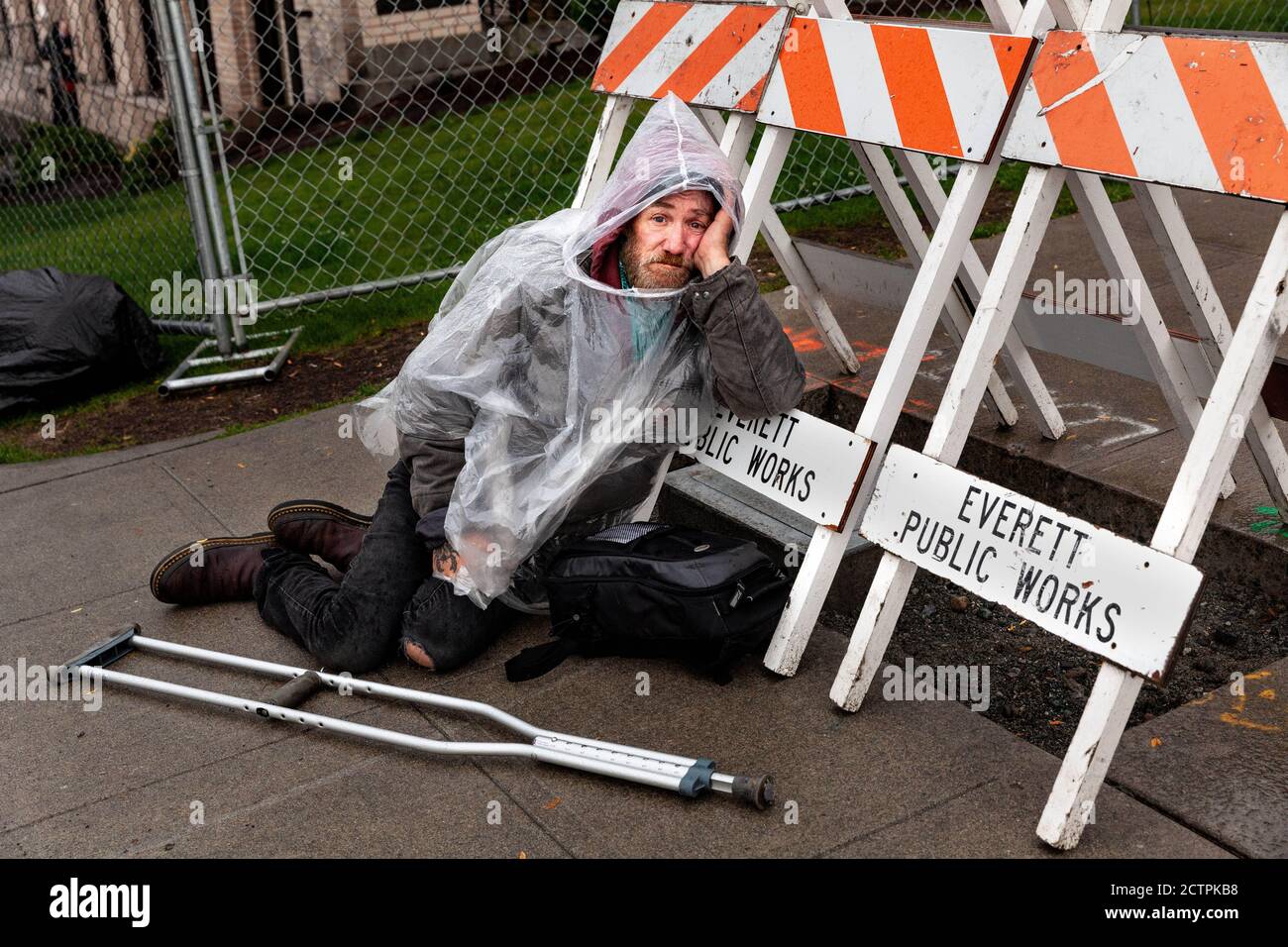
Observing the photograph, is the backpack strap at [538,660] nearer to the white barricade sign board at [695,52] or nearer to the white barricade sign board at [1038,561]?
the white barricade sign board at [1038,561]

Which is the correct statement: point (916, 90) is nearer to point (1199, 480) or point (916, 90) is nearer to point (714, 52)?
point (714, 52)

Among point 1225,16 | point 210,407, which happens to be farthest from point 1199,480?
point 1225,16

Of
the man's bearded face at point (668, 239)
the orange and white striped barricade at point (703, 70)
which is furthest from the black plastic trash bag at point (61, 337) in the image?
the man's bearded face at point (668, 239)

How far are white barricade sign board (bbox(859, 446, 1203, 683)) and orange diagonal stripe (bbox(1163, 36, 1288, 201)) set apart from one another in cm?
72

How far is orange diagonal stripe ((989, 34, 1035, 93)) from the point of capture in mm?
2855

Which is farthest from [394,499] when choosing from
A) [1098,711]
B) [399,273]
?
[399,273]

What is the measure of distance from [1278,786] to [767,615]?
1.17m

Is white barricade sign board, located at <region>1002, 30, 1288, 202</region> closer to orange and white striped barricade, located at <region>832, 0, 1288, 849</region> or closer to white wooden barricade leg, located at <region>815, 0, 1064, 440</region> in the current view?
orange and white striped barricade, located at <region>832, 0, 1288, 849</region>

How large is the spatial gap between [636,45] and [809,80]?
0.93 metres

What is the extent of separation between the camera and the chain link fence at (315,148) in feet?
22.0

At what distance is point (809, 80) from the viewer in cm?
343

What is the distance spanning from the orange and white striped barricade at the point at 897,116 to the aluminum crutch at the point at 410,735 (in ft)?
1.82

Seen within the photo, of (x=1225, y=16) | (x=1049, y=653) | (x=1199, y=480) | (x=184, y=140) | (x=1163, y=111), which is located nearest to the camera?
(x=1199, y=480)

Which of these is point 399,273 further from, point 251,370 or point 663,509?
point 663,509
